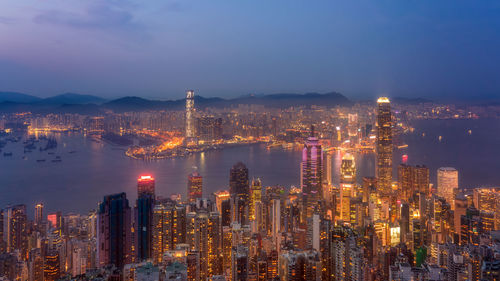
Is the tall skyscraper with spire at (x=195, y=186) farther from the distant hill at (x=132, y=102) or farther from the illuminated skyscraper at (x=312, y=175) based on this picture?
the distant hill at (x=132, y=102)

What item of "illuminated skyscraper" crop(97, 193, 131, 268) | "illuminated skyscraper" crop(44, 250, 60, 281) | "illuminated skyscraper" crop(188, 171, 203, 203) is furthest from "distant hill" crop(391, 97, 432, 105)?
"illuminated skyscraper" crop(44, 250, 60, 281)

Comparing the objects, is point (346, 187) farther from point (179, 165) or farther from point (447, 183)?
point (179, 165)

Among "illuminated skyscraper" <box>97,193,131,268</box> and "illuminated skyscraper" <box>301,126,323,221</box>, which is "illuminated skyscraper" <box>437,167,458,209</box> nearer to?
"illuminated skyscraper" <box>301,126,323,221</box>

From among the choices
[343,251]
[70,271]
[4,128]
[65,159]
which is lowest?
[70,271]

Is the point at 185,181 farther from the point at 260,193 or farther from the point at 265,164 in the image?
the point at 265,164

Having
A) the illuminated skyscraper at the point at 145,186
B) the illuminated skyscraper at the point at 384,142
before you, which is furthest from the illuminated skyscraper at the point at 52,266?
the illuminated skyscraper at the point at 384,142

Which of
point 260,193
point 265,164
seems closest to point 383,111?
point 265,164
